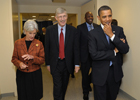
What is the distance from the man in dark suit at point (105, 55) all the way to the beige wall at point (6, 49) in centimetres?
232

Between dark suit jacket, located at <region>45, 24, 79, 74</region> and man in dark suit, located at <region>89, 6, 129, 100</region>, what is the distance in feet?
1.88

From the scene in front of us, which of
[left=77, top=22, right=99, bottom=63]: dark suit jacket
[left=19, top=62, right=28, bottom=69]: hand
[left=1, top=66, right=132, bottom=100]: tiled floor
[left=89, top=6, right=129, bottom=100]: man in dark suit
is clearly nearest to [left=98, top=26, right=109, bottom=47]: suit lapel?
[left=89, top=6, right=129, bottom=100]: man in dark suit

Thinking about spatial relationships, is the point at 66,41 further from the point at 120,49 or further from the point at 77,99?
the point at 77,99

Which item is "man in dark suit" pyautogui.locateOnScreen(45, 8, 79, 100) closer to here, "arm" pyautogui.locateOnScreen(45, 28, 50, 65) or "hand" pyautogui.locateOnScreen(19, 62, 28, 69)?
"arm" pyautogui.locateOnScreen(45, 28, 50, 65)

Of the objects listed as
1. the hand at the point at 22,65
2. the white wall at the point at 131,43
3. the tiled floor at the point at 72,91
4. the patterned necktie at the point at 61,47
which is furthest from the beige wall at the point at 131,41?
the hand at the point at 22,65

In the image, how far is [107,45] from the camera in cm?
190

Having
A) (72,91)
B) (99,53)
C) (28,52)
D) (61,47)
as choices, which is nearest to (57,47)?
(61,47)

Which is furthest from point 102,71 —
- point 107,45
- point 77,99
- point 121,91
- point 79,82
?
point 79,82

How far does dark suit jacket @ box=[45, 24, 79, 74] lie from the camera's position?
242 cm

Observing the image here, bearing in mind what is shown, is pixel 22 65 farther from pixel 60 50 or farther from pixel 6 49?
pixel 6 49

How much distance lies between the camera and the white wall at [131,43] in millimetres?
2968

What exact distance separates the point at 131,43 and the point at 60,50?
1612mm

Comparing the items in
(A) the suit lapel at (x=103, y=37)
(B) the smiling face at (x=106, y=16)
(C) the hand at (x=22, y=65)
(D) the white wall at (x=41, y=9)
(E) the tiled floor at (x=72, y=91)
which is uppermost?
(D) the white wall at (x=41, y=9)

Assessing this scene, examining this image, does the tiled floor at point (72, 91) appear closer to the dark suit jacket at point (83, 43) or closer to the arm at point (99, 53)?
the dark suit jacket at point (83, 43)
